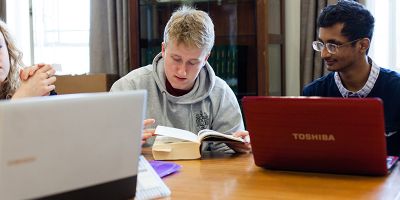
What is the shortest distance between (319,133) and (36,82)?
1.02 m

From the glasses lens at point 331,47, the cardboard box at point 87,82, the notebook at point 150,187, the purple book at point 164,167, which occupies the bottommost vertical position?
the purple book at point 164,167

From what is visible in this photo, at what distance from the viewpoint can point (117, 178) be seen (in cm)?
85

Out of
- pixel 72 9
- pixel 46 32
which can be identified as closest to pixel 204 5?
pixel 72 9

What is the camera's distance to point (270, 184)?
112cm

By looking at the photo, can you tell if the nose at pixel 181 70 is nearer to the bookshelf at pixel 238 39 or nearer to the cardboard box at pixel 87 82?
the bookshelf at pixel 238 39

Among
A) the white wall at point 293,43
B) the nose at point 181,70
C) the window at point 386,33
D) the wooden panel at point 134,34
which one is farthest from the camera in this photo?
the wooden panel at point 134,34

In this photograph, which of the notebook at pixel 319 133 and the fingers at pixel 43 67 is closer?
the notebook at pixel 319 133

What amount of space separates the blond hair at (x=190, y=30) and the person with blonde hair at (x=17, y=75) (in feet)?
1.53

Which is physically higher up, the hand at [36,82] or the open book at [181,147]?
the hand at [36,82]

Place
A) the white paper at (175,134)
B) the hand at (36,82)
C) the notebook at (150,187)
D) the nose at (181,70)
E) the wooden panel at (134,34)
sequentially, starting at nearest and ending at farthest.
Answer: the notebook at (150,187) < the white paper at (175,134) < the hand at (36,82) < the nose at (181,70) < the wooden panel at (134,34)

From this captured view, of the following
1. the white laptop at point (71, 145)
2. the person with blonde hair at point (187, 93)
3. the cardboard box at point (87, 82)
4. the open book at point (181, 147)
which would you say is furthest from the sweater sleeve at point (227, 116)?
the cardboard box at point (87, 82)

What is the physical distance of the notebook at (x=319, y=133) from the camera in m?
1.04

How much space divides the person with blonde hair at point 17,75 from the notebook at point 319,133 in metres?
0.82

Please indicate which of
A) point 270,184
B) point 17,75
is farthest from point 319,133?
point 17,75
